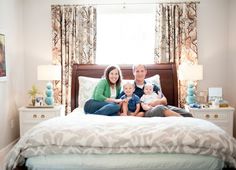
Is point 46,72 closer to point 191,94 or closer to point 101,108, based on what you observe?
point 101,108

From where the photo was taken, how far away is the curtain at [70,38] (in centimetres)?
462

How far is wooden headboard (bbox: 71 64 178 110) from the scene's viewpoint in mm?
4320

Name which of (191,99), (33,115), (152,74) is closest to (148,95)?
(152,74)

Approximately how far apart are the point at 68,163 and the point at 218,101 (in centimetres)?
279

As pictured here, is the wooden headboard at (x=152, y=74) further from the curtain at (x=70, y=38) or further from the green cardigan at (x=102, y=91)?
the green cardigan at (x=102, y=91)

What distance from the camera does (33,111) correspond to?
409 cm

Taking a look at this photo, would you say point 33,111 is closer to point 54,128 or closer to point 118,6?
point 54,128

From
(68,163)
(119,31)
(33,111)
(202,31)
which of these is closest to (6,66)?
(33,111)

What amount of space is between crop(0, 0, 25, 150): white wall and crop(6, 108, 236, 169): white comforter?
80.8 inches

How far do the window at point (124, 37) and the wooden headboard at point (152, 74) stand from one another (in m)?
0.34

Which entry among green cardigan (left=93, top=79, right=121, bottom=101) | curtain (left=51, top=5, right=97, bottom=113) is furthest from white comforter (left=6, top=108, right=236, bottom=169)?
curtain (left=51, top=5, right=97, bottom=113)

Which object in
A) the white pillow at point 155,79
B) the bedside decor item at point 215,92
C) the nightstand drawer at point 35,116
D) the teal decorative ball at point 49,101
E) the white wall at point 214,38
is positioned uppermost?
the white wall at point 214,38

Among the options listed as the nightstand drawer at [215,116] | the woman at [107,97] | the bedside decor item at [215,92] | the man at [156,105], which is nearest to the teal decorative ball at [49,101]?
the woman at [107,97]

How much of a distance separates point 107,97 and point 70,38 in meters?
1.62
